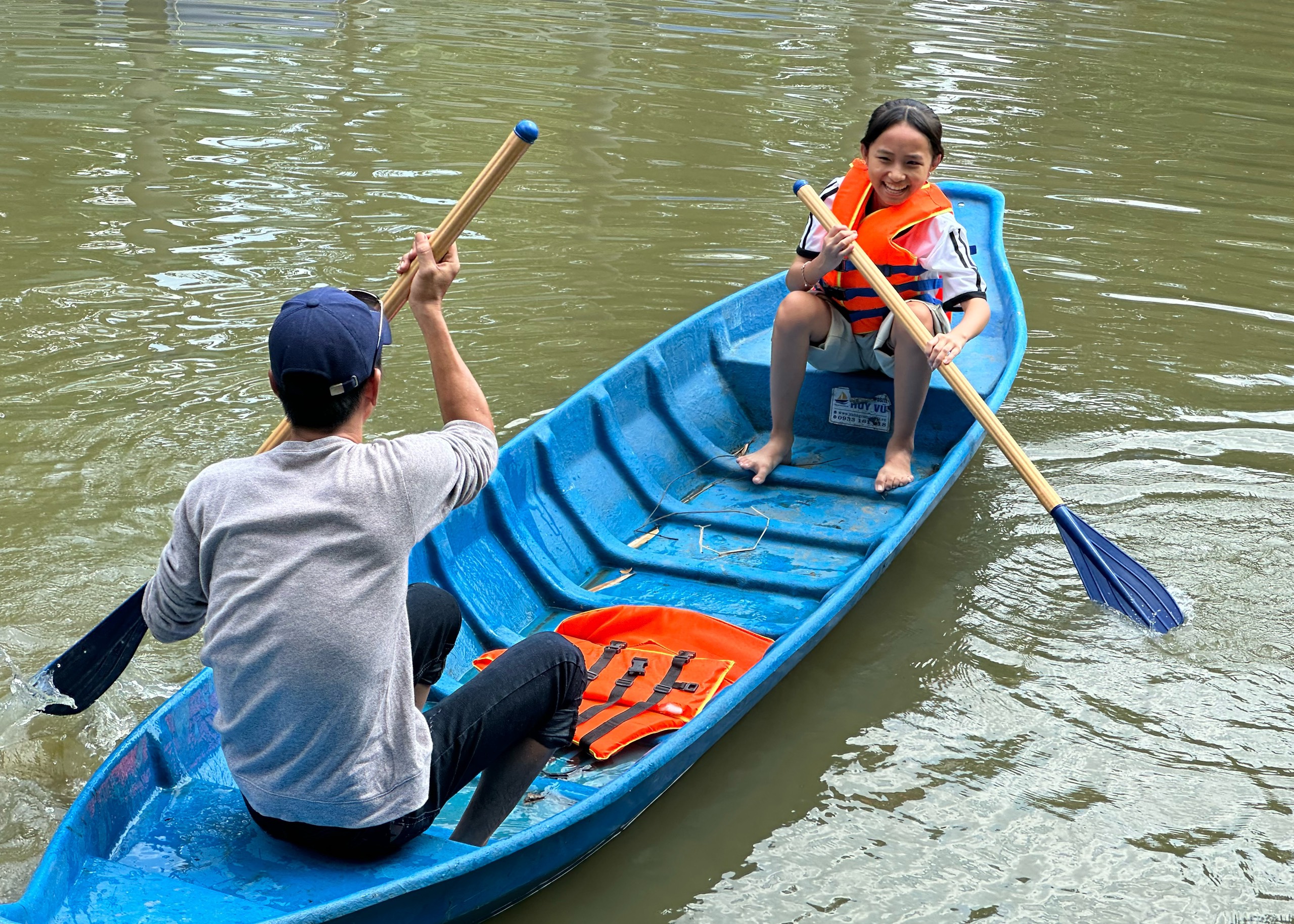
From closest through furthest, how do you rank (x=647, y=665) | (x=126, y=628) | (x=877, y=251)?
(x=126, y=628)
(x=647, y=665)
(x=877, y=251)

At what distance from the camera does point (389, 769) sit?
2.36 metres

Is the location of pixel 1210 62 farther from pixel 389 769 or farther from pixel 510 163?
pixel 389 769

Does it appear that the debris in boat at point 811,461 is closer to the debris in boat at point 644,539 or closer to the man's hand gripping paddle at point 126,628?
the debris in boat at point 644,539

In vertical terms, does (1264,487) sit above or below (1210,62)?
below

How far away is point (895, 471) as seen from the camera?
15.2ft

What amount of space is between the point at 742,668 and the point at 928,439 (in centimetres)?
173

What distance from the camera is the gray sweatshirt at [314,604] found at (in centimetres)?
213

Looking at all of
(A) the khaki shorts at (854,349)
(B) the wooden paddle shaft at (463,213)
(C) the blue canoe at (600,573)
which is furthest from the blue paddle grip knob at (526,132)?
(A) the khaki shorts at (854,349)

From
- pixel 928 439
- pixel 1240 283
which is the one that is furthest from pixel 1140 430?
pixel 1240 283

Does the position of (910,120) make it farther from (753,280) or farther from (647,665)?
(753,280)

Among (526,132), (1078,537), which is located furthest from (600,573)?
(526,132)

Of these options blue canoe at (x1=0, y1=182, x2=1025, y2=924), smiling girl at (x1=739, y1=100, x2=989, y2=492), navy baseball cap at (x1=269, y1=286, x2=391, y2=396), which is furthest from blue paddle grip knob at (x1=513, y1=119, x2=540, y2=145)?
smiling girl at (x1=739, y1=100, x2=989, y2=492)

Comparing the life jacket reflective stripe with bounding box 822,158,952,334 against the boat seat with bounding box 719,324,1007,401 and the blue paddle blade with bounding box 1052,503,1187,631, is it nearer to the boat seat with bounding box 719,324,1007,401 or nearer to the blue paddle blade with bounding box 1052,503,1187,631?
the boat seat with bounding box 719,324,1007,401

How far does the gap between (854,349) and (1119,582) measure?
1380 millimetres
